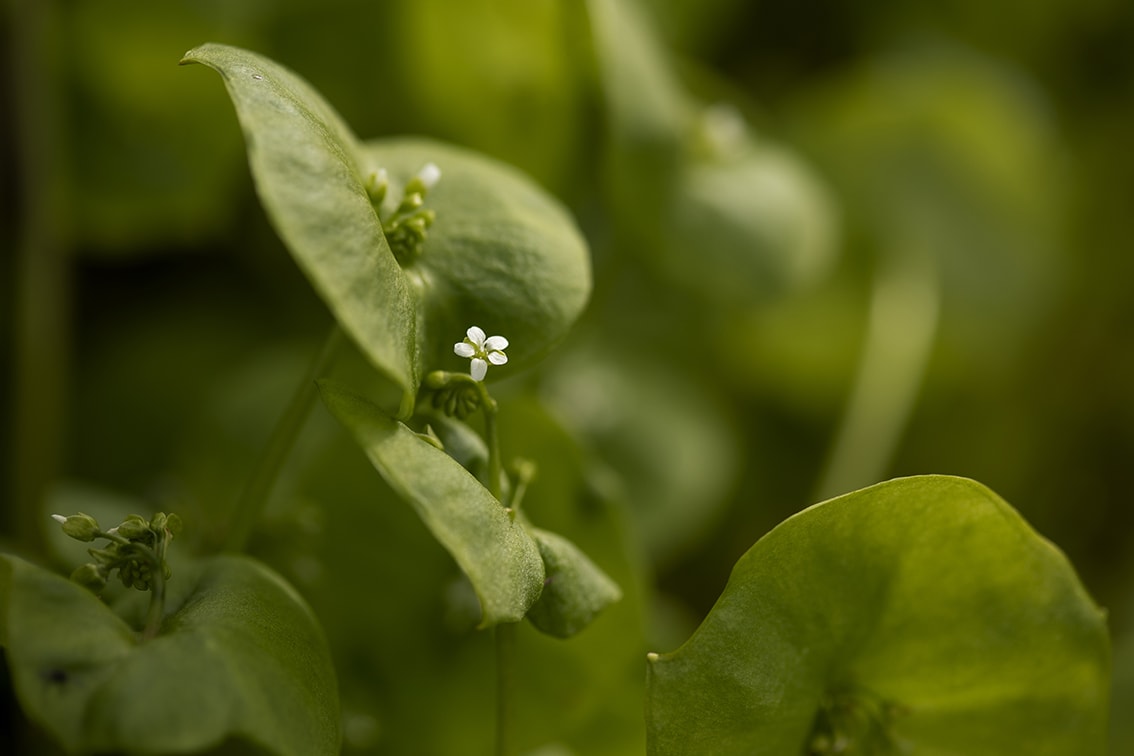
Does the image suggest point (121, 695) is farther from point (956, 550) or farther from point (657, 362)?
point (657, 362)

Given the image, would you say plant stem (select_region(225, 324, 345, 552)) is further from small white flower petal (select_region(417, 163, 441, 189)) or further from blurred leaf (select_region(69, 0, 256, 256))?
blurred leaf (select_region(69, 0, 256, 256))

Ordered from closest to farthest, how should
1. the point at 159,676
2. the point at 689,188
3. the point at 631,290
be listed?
1. the point at 159,676
2. the point at 689,188
3. the point at 631,290

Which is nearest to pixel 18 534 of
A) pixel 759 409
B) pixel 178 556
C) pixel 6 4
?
pixel 178 556

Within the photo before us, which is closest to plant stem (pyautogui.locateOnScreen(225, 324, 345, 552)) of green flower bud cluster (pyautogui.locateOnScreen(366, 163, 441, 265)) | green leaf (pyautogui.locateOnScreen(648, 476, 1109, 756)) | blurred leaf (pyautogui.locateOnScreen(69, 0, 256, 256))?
green flower bud cluster (pyautogui.locateOnScreen(366, 163, 441, 265))

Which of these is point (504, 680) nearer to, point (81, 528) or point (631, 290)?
point (81, 528)

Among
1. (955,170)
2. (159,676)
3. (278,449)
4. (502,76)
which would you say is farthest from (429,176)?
(955,170)
